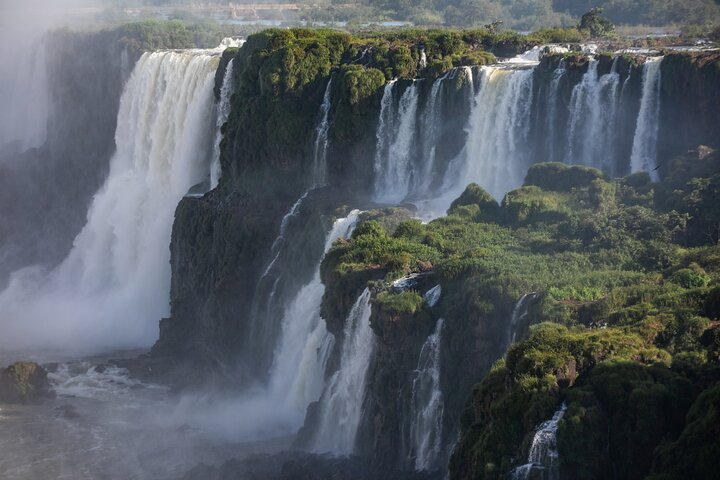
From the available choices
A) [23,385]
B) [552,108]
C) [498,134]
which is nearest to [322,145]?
[498,134]

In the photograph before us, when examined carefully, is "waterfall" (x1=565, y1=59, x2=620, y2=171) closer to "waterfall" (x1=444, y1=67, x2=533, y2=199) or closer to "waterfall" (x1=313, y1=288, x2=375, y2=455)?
"waterfall" (x1=444, y1=67, x2=533, y2=199)

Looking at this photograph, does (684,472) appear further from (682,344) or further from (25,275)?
(25,275)

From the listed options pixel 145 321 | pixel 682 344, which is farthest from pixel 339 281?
pixel 145 321

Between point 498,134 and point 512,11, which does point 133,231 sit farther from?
point 512,11

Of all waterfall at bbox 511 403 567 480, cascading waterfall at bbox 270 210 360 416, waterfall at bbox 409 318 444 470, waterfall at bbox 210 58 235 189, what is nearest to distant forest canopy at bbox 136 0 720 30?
waterfall at bbox 210 58 235 189

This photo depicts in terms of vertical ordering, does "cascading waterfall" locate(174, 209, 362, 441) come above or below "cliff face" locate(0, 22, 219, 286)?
below

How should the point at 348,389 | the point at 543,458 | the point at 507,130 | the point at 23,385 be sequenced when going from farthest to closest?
1. the point at 23,385
2. the point at 507,130
3. the point at 348,389
4. the point at 543,458
